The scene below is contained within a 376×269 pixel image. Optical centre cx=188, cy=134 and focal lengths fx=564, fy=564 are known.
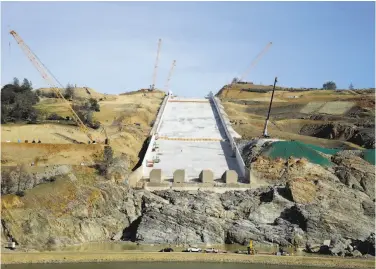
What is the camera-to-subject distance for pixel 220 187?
4962 cm

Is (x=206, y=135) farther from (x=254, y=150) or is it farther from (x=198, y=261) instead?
(x=198, y=261)

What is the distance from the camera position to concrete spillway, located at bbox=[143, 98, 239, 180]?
5575 cm

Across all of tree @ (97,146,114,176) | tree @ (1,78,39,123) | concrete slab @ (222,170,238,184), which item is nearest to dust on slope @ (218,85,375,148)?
concrete slab @ (222,170,238,184)

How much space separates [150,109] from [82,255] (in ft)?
147

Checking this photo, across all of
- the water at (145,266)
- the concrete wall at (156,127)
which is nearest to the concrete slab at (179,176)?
the concrete wall at (156,127)

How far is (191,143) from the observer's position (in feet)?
210

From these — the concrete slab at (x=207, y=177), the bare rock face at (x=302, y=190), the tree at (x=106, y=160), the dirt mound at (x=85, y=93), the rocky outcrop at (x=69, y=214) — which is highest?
the dirt mound at (x=85, y=93)

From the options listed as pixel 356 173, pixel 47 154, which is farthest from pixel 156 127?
pixel 356 173

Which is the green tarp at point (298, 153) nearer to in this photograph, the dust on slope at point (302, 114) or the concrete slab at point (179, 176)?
the dust on slope at point (302, 114)

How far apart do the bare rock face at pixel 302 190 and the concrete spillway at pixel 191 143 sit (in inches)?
301

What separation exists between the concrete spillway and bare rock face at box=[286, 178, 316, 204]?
25.1ft

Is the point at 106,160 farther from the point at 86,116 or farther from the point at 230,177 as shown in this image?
the point at 86,116

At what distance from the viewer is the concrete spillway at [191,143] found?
55750 millimetres

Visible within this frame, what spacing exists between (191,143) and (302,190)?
734 inches
